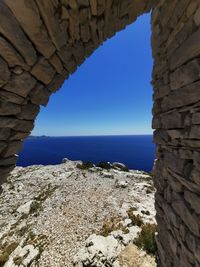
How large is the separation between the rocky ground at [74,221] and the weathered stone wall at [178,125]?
3983mm

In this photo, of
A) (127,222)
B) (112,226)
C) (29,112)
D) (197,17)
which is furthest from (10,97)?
(127,222)

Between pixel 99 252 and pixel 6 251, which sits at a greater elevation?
pixel 99 252

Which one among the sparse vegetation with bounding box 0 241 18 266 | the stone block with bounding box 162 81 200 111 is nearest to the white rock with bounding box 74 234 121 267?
the sparse vegetation with bounding box 0 241 18 266

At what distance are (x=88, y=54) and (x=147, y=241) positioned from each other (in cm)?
739

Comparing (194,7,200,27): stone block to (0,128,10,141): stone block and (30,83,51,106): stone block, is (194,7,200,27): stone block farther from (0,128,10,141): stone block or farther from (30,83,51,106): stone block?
(0,128,10,141): stone block

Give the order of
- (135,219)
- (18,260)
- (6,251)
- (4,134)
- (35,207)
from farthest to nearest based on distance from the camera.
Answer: (35,207), (135,219), (6,251), (18,260), (4,134)

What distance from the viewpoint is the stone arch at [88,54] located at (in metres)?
2.05

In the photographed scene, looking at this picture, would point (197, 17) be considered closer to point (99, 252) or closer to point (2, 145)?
point (2, 145)

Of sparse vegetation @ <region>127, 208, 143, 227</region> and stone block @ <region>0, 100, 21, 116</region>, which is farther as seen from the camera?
sparse vegetation @ <region>127, 208, 143, 227</region>

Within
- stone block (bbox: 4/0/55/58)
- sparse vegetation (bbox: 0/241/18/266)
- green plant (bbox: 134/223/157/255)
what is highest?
stone block (bbox: 4/0/55/58)

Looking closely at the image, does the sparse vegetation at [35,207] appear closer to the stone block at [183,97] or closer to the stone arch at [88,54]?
the stone arch at [88,54]

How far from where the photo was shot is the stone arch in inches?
80.7

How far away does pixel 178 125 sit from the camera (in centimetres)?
283

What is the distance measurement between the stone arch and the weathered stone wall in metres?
0.01
